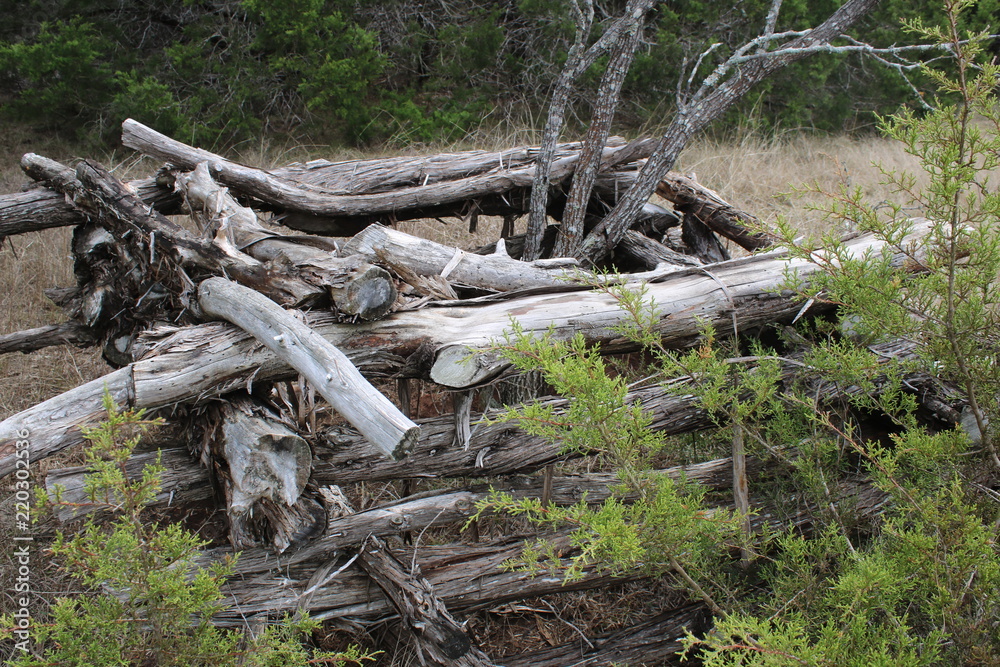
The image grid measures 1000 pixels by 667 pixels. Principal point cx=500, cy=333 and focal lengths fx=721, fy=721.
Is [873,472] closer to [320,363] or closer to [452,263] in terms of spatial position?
[320,363]

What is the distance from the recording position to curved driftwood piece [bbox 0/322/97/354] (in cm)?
346

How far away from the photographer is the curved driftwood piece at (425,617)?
2305mm

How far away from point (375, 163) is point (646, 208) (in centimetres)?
158

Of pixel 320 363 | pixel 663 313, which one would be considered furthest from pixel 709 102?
pixel 320 363

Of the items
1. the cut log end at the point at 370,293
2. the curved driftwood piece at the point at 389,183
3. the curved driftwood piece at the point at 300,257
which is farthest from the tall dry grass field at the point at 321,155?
the cut log end at the point at 370,293

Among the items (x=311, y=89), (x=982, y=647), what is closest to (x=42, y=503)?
(x=982, y=647)

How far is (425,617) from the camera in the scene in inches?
91.3

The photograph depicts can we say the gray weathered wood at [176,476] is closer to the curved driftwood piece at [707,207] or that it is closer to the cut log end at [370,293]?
the cut log end at [370,293]

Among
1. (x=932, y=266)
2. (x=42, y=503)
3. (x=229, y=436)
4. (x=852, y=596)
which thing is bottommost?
(x=229, y=436)

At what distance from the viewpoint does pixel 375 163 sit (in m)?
4.05

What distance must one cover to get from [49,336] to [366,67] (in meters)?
4.29

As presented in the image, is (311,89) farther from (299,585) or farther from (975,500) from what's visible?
(975,500)

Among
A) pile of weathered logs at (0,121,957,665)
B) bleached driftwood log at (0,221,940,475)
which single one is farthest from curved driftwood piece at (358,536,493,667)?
bleached driftwood log at (0,221,940,475)

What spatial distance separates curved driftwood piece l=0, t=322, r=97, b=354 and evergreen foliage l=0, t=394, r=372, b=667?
191 cm
